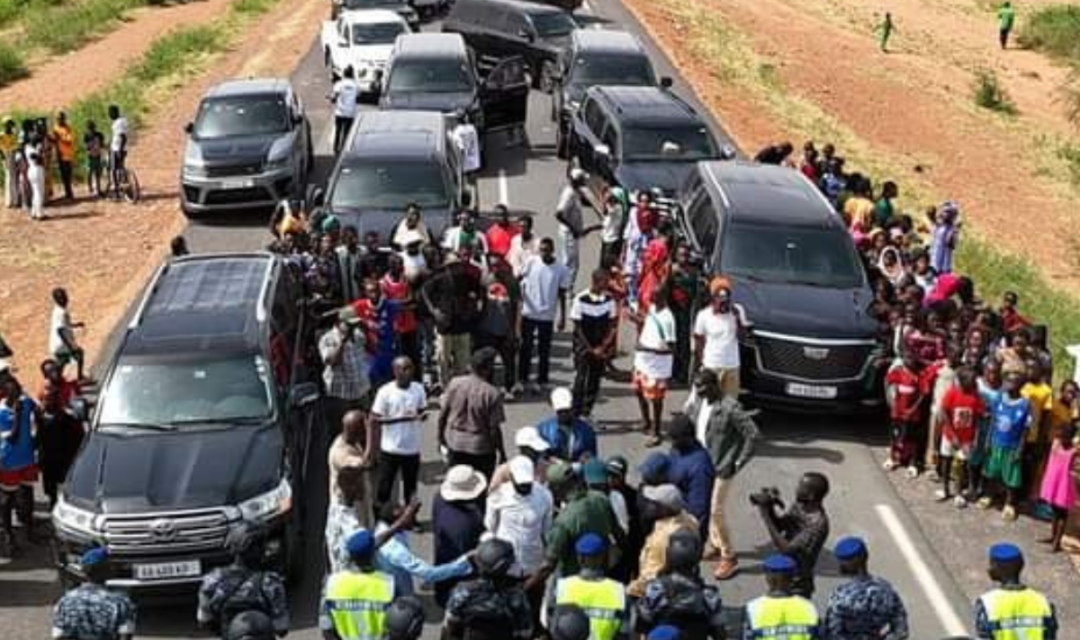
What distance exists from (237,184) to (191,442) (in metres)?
10.9

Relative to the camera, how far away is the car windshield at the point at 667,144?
2112 cm

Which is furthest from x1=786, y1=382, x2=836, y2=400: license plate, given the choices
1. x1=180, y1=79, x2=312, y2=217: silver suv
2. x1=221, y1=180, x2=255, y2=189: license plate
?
x1=221, y1=180, x2=255, y2=189: license plate

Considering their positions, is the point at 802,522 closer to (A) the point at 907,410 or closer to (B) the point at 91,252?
(A) the point at 907,410

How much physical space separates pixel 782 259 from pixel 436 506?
7287mm

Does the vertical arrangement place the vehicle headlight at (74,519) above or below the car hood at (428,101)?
above

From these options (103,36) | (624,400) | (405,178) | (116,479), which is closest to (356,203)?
(405,178)

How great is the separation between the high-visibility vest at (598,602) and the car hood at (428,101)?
15.8m

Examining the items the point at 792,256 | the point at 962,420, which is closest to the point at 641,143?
the point at 792,256

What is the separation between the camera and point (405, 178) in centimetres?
1867

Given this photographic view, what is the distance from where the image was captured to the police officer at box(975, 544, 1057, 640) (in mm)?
8672

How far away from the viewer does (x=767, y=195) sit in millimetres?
17422

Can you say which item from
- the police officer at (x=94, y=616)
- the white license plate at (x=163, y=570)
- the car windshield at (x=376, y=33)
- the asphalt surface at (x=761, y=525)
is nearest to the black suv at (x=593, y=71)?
the car windshield at (x=376, y=33)

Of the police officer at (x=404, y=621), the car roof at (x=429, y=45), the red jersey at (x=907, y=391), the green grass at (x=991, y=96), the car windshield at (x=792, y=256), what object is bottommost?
the green grass at (x=991, y=96)

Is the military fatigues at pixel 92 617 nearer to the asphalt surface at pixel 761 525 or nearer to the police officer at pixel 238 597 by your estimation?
the police officer at pixel 238 597
